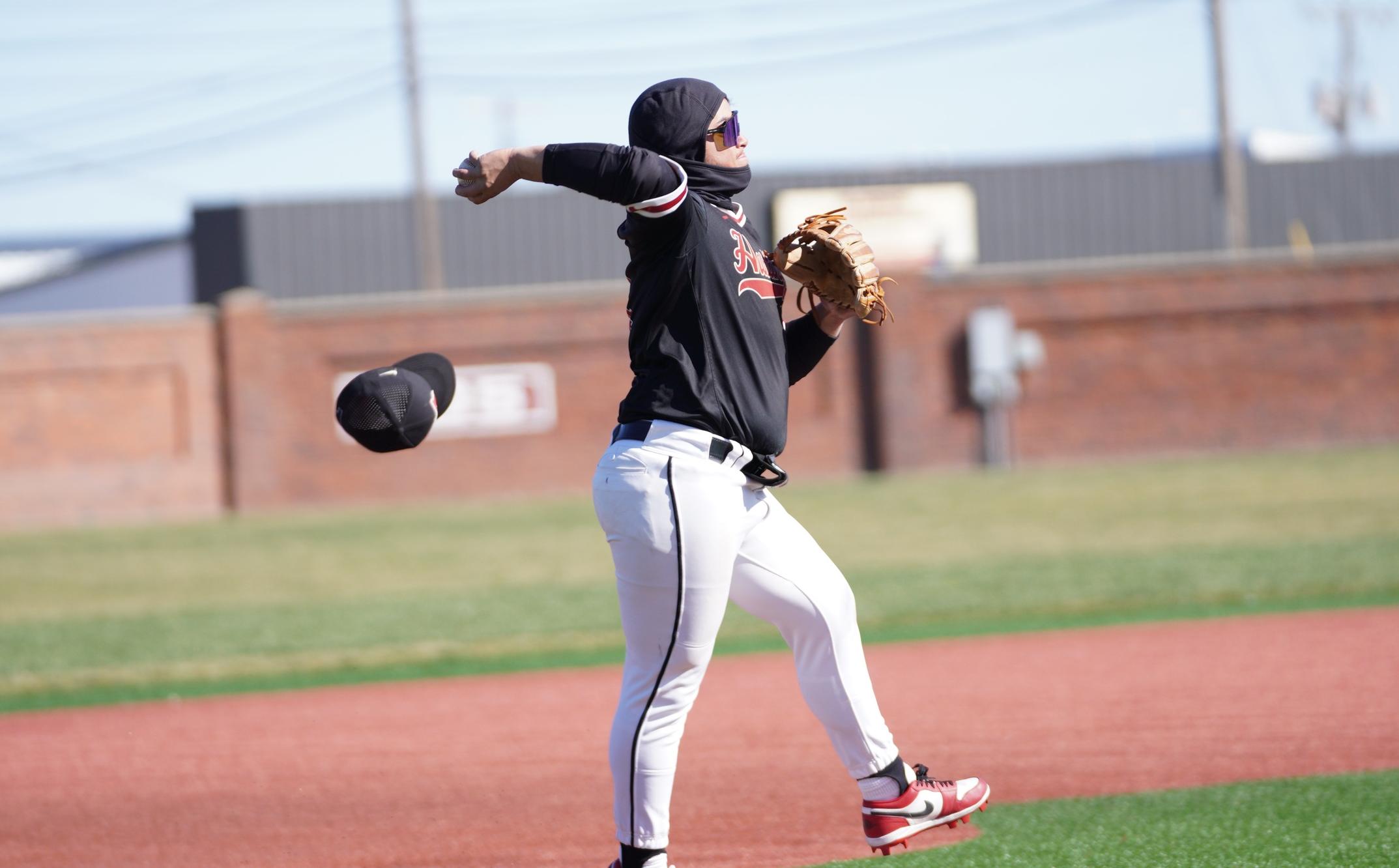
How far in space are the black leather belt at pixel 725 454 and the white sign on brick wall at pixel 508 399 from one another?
19002mm

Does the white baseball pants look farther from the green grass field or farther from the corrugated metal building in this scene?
the corrugated metal building

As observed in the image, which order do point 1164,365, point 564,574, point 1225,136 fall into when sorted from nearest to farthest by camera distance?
1. point 564,574
2. point 1164,365
3. point 1225,136

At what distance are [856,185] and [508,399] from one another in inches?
573

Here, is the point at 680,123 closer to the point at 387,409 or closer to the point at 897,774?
the point at 387,409

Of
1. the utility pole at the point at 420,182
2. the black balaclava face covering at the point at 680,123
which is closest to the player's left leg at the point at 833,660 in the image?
the black balaclava face covering at the point at 680,123

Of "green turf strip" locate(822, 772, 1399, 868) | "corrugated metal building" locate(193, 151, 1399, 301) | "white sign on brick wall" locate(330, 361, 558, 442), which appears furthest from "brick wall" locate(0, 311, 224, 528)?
"green turf strip" locate(822, 772, 1399, 868)

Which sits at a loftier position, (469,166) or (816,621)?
(469,166)

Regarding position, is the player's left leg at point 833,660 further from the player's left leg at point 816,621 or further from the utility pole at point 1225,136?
the utility pole at point 1225,136

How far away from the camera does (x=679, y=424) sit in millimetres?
4027

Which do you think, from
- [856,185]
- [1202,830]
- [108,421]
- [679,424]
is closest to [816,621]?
[679,424]

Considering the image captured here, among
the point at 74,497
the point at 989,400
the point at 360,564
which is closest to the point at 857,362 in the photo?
the point at 989,400

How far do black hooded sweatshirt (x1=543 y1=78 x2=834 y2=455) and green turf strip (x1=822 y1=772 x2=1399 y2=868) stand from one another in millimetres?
1587

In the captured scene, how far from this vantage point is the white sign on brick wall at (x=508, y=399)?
23.0 metres

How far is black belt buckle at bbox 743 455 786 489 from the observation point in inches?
166
